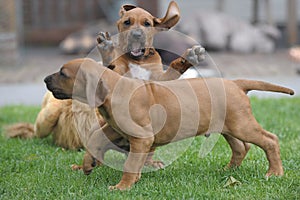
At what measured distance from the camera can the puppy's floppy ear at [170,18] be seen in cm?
451

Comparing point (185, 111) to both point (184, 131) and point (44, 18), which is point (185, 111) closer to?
point (184, 131)

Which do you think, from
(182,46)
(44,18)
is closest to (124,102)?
(182,46)

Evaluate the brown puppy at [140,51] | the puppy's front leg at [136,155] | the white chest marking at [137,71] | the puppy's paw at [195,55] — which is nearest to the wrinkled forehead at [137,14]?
the brown puppy at [140,51]

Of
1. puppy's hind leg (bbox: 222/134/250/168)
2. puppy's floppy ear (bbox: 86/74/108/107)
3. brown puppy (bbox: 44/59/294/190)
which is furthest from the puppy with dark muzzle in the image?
puppy's hind leg (bbox: 222/134/250/168)

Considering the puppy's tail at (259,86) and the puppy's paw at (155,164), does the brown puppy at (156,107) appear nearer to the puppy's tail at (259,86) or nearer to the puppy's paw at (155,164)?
the puppy's tail at (259,86)

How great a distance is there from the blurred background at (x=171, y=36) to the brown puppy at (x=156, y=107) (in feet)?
8.11

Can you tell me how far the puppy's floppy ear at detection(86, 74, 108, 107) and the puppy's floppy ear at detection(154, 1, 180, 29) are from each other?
1011 millimetres

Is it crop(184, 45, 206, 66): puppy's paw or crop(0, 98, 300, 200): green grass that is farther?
crop(184, 45, 206, 66): puppy's paw

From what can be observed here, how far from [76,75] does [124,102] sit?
362 mm

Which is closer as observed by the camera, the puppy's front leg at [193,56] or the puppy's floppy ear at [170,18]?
the puppy's front leg at [193,56]

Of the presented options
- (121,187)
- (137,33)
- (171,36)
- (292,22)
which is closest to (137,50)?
(137,33)

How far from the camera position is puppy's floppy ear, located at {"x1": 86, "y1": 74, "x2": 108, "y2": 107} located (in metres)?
3.75

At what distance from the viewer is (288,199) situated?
3836 mm

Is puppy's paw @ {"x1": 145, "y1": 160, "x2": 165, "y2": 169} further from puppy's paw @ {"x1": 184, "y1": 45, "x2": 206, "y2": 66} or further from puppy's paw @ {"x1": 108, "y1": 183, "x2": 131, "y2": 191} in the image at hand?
puppy's paw @ {"x1": 184, "y1": 45, "x2": 206, "y2": 66}
